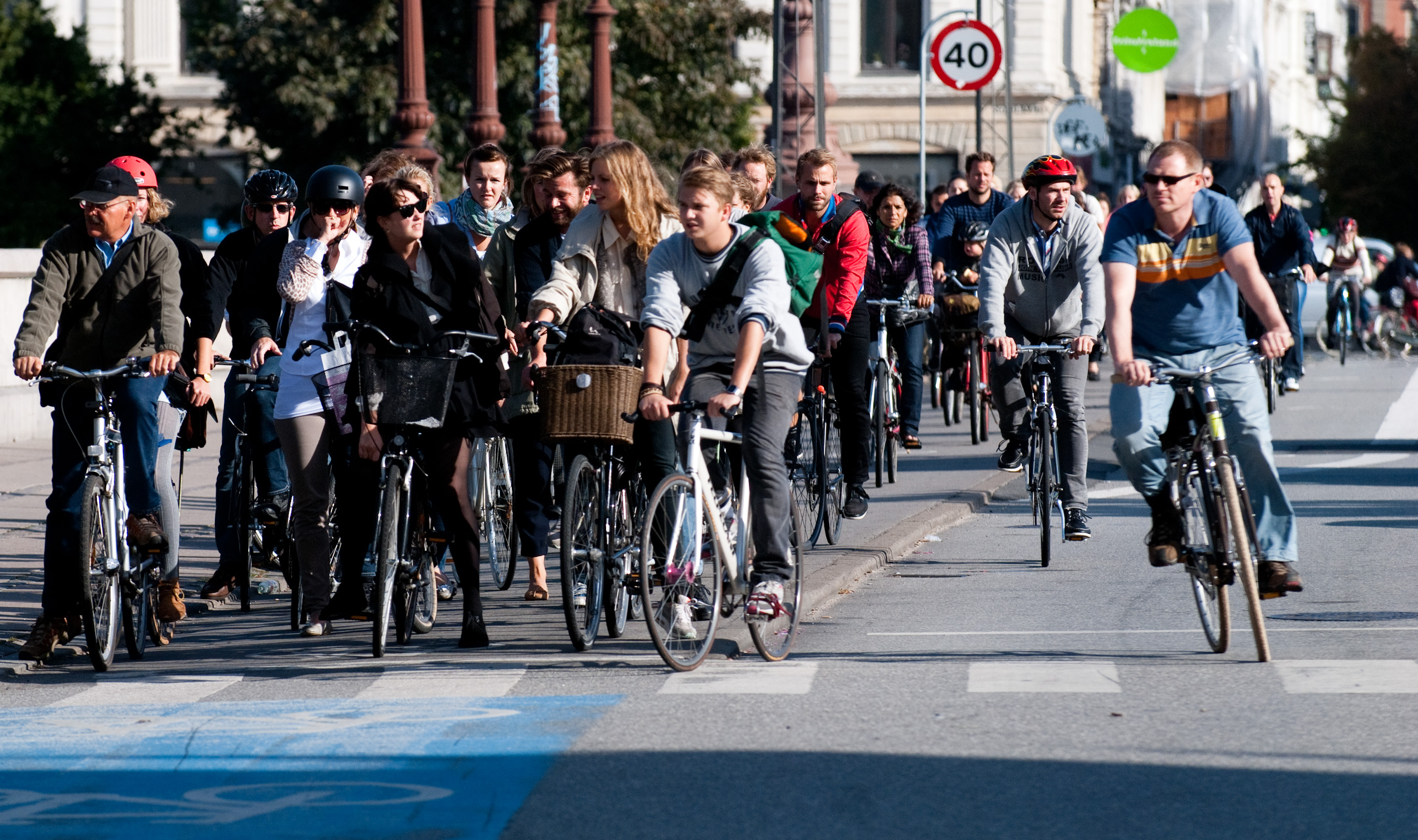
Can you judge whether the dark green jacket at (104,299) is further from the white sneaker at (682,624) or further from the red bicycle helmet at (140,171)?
the white sneaker at (682,624)

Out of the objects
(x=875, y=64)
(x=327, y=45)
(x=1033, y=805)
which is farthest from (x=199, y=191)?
(x=1033, y=805)

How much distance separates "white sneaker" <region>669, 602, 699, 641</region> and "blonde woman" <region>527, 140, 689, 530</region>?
1.12 metres

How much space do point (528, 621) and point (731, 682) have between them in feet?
5.78

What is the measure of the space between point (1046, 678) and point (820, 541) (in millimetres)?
4024

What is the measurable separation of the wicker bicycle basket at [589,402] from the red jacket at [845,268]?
3.34 metres

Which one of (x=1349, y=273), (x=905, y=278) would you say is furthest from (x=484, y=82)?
(x=1349, y=273)

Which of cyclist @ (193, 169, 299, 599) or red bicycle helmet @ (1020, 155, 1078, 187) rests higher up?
red bicycle helmet @ (1020, 155, 1078, 187)

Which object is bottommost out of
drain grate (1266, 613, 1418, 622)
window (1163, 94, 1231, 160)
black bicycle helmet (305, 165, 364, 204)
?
drain grate (1266, 613, 1418, 622)

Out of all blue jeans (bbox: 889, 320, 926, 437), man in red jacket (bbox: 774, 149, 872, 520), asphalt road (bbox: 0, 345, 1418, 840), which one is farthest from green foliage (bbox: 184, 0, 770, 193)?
asphalt road (bbox: 0, 345, 1418, 840)

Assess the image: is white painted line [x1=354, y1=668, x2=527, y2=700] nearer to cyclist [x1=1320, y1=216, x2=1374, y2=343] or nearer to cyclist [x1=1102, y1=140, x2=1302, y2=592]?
cyclist [x1=1102, y1=140, x2=1302, y2=592]

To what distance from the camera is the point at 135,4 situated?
2108 inches

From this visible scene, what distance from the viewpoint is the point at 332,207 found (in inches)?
321

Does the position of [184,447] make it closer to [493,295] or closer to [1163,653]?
[493,295]

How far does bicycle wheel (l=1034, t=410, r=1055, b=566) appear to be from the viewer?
1023 centimetres
